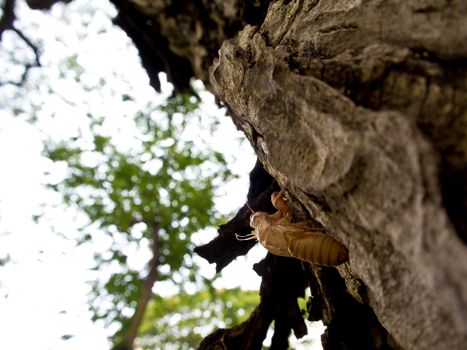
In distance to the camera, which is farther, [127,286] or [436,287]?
[127,286]

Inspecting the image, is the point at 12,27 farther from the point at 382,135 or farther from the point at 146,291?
the point at 382,135

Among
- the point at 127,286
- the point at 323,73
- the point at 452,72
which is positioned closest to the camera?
the point at 452,72

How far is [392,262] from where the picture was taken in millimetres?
1170

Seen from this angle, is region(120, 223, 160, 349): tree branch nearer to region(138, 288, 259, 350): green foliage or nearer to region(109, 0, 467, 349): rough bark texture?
region(138, 288, 259, 350): green foliage

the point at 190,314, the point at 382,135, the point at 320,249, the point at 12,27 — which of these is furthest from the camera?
the point at 190,314

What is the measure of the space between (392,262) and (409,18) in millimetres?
735

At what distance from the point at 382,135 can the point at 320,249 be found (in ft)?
2.59

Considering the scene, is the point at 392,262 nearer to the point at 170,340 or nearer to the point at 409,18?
the point at 409,18

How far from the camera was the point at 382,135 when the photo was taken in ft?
3.54

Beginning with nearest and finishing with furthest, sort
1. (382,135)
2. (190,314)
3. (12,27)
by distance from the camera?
(382,135)
(12,27)
(190,314)

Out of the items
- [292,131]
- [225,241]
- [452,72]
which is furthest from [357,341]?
[452,72]

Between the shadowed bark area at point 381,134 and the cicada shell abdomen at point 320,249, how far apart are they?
14 cm

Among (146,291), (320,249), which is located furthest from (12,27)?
(320,249)

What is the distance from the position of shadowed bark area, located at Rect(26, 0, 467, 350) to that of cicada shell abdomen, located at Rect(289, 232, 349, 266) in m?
0.14
